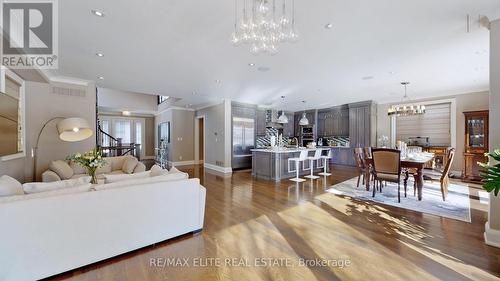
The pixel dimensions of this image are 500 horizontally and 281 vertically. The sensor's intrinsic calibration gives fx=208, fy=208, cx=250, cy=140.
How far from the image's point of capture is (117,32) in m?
2.82

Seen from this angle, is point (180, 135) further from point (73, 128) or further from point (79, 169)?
point (73, 128)

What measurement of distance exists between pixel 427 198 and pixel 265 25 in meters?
4.54

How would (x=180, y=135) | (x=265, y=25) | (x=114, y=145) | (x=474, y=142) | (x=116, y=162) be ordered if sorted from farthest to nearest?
1. (x=114, y=145)
2. (x=180, y=135)
3. (x=474, y=142)
4. (x=116, y=162)
5. (x=265, y=25)

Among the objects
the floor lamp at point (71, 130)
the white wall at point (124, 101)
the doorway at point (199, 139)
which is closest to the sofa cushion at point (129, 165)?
the floor lamp at point (71, 130)

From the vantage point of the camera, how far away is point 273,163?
6.00 meters

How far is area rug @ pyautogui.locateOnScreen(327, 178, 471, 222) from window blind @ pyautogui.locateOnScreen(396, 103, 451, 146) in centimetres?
227

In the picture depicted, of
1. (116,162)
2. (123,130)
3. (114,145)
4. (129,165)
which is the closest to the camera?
(129,165)

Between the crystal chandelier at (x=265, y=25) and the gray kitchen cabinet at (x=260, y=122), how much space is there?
5.98m

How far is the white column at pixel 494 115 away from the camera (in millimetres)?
2402

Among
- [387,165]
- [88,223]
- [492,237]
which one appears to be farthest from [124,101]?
[492,237]

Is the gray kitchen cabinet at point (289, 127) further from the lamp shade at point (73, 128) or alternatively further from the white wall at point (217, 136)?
the lamp shade at point (73, 128)

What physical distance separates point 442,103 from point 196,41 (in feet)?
25.8

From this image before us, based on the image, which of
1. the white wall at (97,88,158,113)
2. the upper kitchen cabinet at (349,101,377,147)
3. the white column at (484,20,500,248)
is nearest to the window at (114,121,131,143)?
the white wall at (97,88,158,113)

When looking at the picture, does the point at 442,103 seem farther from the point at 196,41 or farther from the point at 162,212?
the point at 162,212
